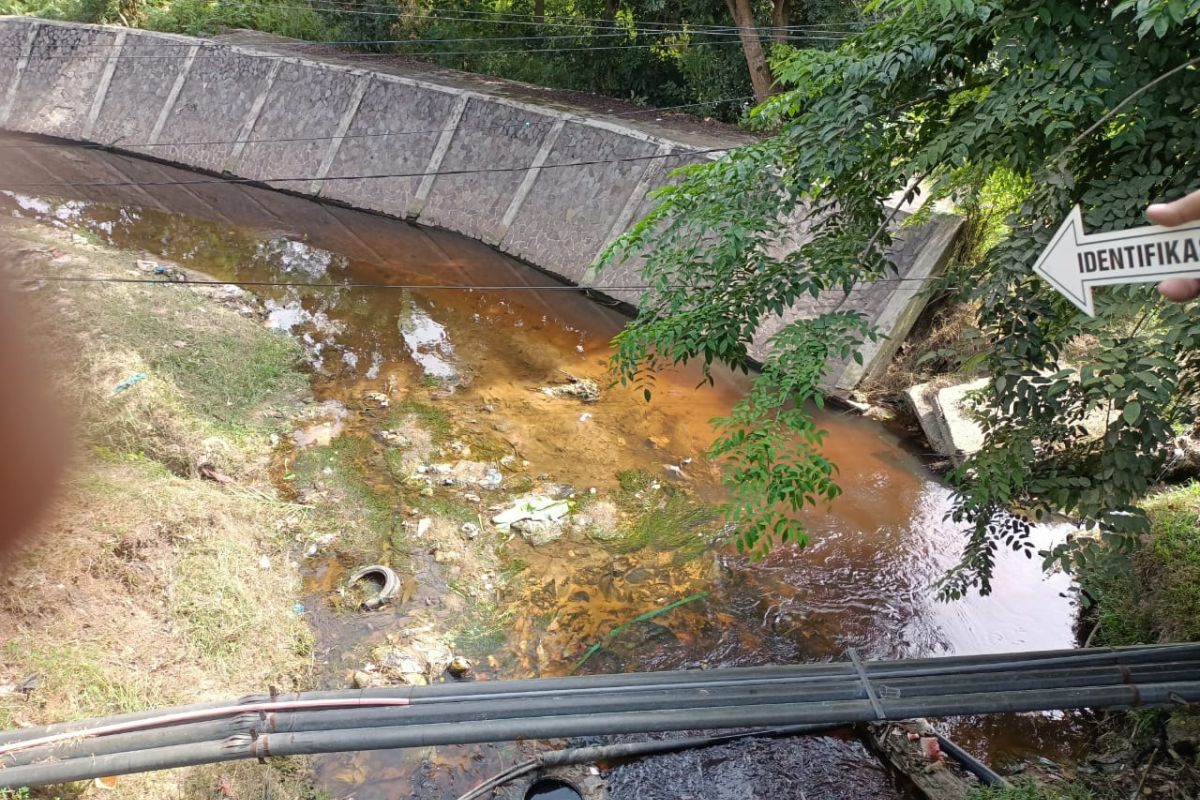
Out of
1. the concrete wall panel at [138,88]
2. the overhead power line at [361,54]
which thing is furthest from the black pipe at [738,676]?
the concrete wall panel at [138,88]

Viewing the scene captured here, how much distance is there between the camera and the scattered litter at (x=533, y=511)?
7371 mm

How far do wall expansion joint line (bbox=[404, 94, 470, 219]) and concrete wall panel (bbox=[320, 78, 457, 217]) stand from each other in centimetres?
13

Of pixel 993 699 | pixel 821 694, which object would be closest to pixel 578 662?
pixel 821 694

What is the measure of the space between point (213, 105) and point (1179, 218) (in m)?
19.5

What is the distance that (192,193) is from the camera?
54.4 feet

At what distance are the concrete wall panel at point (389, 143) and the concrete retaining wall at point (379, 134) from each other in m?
0.03

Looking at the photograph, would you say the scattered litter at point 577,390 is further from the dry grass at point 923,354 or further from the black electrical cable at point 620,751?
the black electrical cable at point 620,751

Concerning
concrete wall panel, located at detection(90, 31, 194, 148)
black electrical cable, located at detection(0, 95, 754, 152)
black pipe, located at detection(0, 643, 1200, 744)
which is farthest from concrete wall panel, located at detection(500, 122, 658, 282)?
concrete wall panel, located at detection(90, 31, 194, 148)

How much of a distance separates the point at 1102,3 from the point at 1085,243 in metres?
2.24

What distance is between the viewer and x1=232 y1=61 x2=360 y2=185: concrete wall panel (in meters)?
16.3

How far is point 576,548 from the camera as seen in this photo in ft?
23.5

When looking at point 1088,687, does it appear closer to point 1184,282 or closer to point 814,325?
point 814,325

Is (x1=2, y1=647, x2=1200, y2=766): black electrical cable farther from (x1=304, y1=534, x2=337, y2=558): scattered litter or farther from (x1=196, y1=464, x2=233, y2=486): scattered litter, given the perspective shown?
(x1=196, y1=464, x2=233, y2=486): scattered litter

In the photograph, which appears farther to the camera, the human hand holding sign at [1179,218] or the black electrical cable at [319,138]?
the black electrical cable at [319,138]
